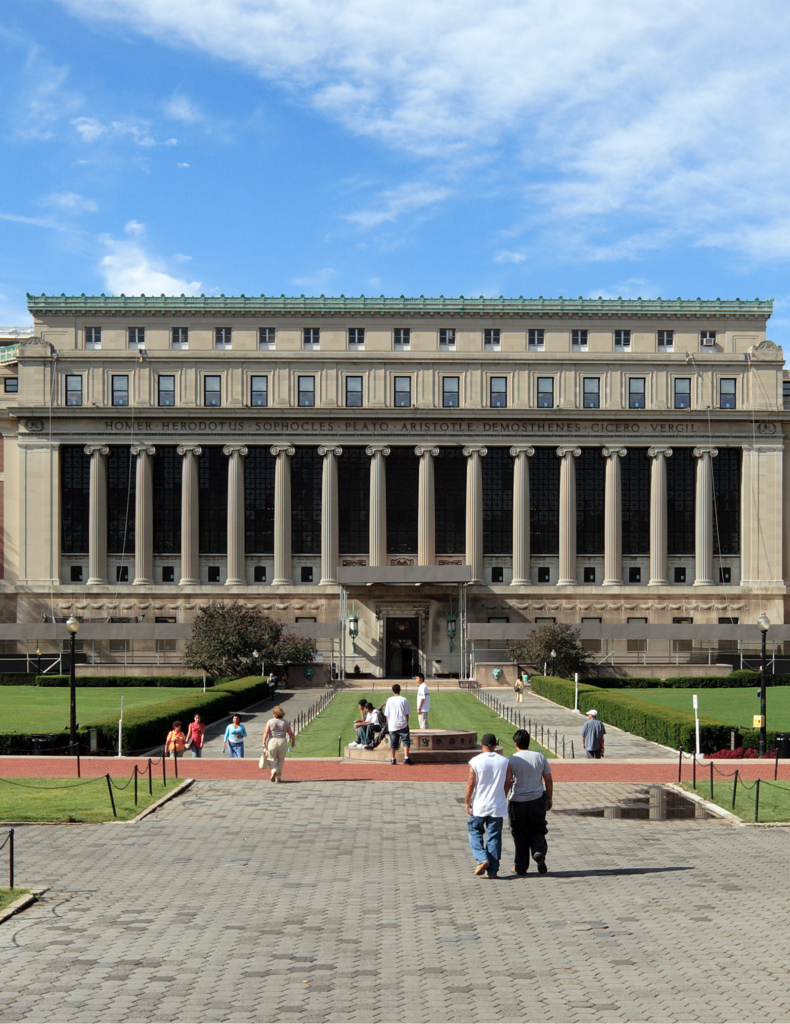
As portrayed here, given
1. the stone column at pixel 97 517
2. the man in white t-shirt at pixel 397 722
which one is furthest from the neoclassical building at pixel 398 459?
the man in white t-shirt at pixel 397 722

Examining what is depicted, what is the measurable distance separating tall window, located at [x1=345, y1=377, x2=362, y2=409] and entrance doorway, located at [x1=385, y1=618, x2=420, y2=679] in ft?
58.1

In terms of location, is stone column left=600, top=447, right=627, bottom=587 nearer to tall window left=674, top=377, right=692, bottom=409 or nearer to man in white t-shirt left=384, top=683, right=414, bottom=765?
tall window left=674, top=377, right=692, bottom=409

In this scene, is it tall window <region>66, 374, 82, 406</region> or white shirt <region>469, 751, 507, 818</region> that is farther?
tall window <region>66, 374, 82, 406</region>

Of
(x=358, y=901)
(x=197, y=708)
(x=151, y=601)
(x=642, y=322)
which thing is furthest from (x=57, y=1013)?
(x=642, y=322)

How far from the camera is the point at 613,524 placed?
88625mm

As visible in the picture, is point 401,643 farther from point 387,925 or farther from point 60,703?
point 387,925

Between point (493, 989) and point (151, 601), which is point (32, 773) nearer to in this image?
point (493, 989)

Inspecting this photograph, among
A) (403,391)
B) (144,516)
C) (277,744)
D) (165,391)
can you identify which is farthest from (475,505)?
(277,744)

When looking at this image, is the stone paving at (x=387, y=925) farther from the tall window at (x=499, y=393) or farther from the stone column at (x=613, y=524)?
the tall window at (x=499, y=393)

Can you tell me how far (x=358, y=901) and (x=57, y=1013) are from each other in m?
5.70

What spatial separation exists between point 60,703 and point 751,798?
133 ft

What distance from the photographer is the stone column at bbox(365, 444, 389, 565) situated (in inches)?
3445

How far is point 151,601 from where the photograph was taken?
287ft

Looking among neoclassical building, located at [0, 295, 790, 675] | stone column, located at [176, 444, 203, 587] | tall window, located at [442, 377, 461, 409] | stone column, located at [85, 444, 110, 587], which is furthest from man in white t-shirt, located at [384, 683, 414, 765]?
stone column, located at [85, 444, 110, 587]
